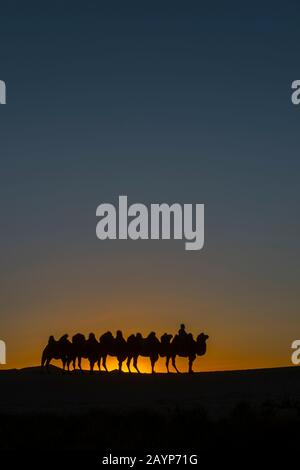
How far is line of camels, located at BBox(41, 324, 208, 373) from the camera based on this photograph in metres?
38.1

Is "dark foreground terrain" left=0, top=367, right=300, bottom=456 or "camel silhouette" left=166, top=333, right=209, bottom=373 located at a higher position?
"camel silhouette" left=166, top=333, right=209, bottom=373

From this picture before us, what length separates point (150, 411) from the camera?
89.5 feet

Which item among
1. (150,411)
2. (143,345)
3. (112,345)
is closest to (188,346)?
(143,345)

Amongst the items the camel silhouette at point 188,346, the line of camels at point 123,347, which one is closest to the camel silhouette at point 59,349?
the line of camels at point 123,347

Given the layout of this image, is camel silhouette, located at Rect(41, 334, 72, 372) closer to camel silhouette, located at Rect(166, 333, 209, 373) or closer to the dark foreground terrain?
the dark foreground terrain

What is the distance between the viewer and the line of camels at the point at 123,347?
38.1m

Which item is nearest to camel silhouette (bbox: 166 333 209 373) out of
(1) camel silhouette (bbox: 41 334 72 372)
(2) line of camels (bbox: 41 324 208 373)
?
(2) line of camels (bbox: 41 324 208 373)

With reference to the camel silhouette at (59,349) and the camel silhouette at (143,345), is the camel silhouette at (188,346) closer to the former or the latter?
the camel silhouette at (143,345)

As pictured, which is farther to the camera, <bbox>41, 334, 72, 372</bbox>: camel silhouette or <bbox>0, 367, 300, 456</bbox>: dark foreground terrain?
<bbox>41, 334, 72, 372</bbox>: camel silhouette

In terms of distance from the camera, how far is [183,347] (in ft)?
127

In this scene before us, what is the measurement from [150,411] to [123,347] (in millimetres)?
11166

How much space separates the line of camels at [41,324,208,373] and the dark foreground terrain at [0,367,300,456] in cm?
79
